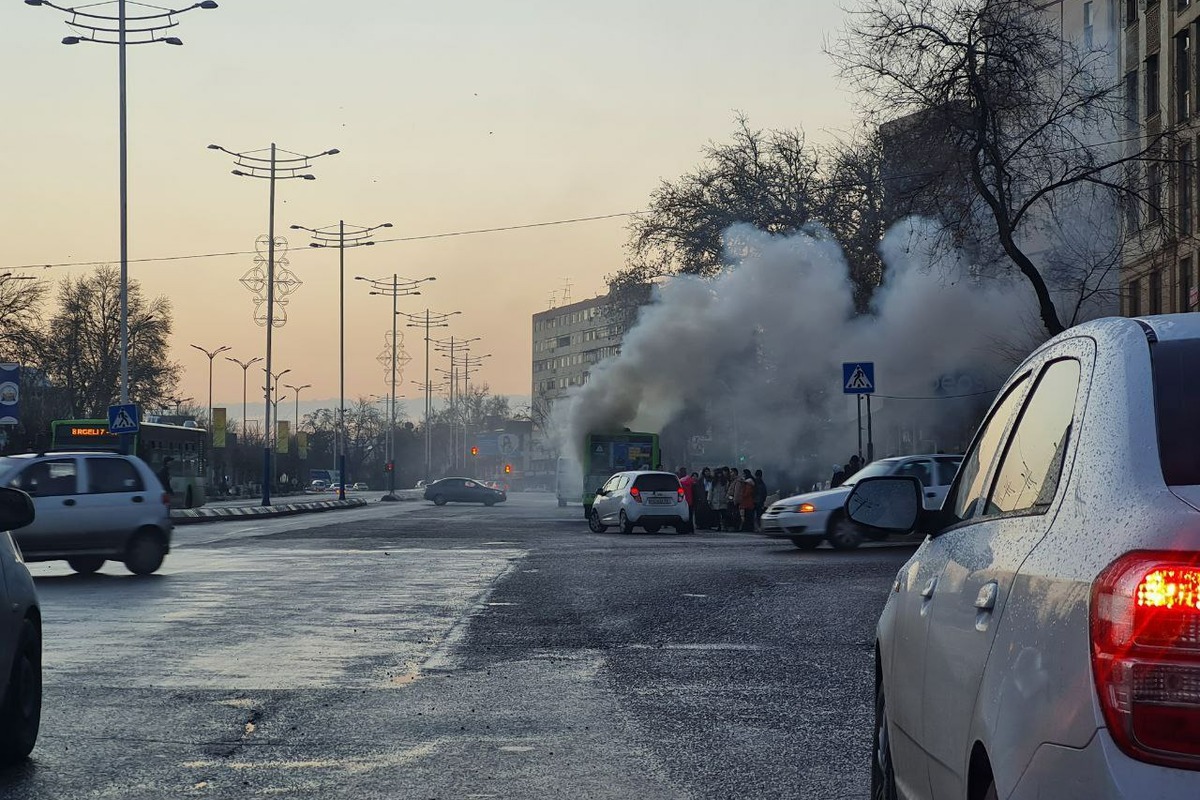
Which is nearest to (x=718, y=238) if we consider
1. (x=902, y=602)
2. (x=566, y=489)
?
(x=566, y=489)

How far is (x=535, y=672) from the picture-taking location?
10.4 metres

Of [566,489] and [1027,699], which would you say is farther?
[566,489]

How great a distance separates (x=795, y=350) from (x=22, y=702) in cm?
4526

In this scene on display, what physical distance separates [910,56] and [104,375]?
73.7m

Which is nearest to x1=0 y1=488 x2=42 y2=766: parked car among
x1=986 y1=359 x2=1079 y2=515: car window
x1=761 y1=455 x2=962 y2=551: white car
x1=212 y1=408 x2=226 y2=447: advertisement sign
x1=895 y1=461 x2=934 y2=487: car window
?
x1=986 y1=359 x2=1079 y2=515: car window

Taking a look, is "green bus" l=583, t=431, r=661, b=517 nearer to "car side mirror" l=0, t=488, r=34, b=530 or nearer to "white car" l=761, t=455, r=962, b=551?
"white car" l=761, t=455, r=962, b=551

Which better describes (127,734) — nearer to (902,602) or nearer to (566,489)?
(902,602)

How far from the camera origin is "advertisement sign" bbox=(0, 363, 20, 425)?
31.5m

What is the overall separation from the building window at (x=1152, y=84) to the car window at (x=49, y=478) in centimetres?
A: 3193

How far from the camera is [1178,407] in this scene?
295cm

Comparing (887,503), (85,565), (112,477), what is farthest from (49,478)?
(887,503)

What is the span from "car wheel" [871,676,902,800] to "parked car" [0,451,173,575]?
16816mm

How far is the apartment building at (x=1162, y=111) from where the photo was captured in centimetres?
3878

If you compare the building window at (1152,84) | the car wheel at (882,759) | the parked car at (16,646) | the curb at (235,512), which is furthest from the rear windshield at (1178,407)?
the building window at (1152,84)
